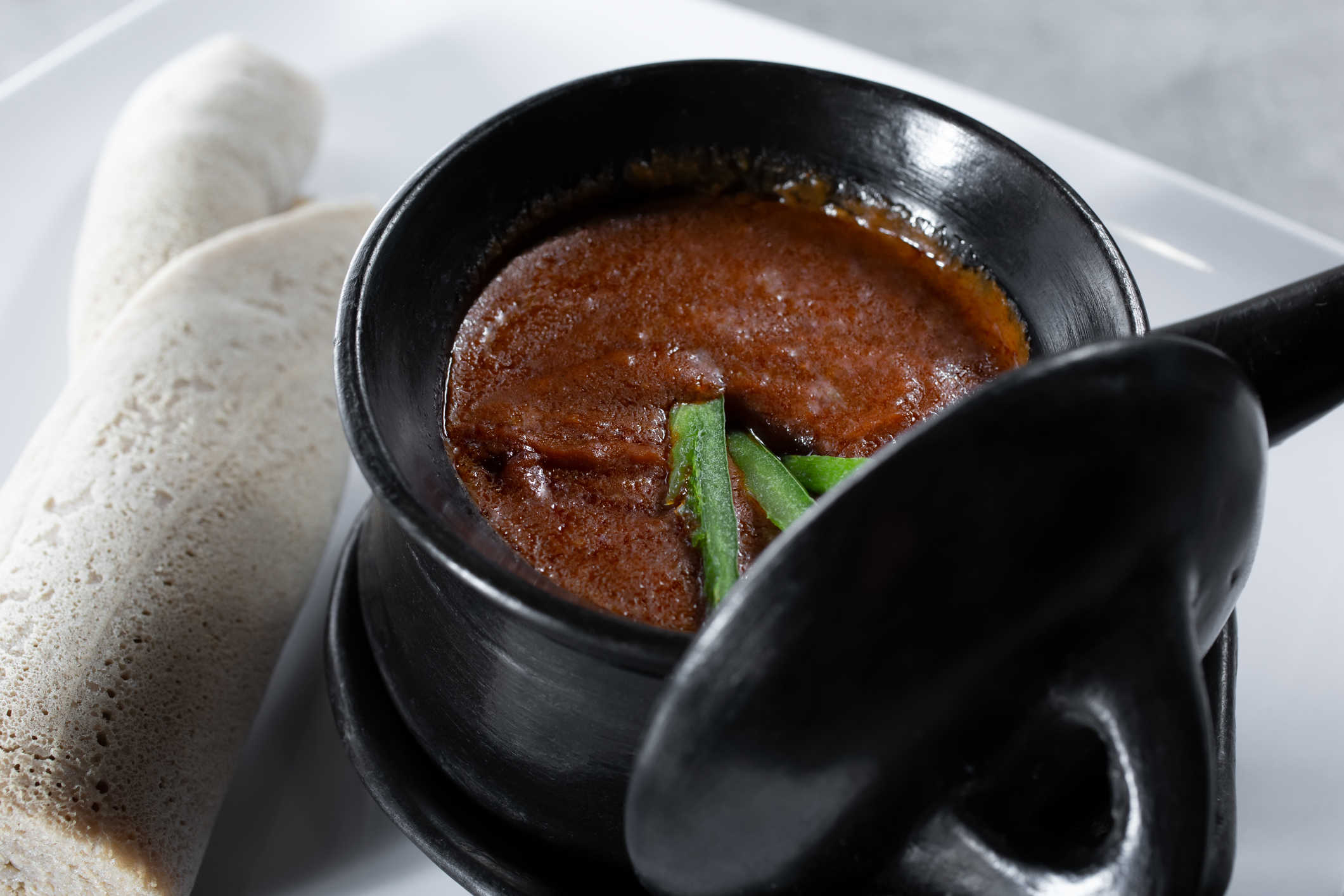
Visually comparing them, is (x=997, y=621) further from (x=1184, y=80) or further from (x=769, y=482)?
(x=1184, y=80)

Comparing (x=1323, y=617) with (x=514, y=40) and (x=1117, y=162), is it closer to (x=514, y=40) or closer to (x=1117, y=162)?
(x=1117, y=162)

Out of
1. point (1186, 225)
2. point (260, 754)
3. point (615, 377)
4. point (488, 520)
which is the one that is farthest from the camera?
point (1186, 225)

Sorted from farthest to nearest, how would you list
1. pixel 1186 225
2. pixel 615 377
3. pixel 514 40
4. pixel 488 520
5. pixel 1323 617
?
pixel 514 40 < pixel 1186 225 < pixel 1323 617 < pixel 615 377 < pixel 488 520

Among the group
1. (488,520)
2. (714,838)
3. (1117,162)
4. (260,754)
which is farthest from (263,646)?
(1117,162)

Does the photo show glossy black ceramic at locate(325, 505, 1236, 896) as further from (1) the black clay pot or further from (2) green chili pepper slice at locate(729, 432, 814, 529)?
(2) green chili pepper slice at locate(729, 432, 814, 529)

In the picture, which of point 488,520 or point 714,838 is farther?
point 488,520

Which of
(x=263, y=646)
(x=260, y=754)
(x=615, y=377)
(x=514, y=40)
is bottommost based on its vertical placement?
(x=260, y=754)

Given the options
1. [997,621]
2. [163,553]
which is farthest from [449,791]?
[997,621]

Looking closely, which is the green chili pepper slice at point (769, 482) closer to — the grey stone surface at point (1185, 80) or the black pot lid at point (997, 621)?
the black pot lid at point (997, 621)
